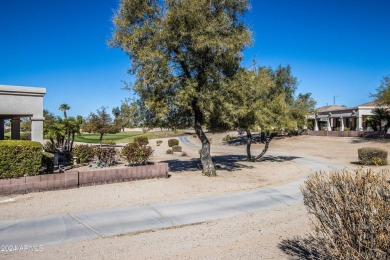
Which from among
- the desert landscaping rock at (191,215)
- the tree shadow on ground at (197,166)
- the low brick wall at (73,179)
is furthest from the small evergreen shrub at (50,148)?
the desert landscaping rock at (191,215)

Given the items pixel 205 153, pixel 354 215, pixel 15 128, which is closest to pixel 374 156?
pixel 205 153

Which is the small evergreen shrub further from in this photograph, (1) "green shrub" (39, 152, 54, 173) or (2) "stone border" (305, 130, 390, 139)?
(2) "stone border" (305, 130, 390, 139)

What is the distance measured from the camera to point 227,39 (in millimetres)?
16406

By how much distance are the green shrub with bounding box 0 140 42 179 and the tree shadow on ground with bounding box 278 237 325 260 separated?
11141 millimetres

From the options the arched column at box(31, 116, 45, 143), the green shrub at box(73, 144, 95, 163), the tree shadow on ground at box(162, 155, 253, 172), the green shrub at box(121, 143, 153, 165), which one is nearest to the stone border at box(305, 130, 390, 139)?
the tree shadow on ground at box(162, 155, 253, 172)

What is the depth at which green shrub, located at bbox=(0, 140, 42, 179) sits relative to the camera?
42.8 ft

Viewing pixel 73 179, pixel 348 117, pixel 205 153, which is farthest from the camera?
pixel 348 117

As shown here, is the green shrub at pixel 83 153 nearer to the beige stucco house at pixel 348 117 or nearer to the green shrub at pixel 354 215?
the green shrub at pixel 354 215

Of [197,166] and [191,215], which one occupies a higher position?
[197,166]

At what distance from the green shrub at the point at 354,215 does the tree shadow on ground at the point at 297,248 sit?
5.37 ft

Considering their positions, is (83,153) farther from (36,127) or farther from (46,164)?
(46,164)

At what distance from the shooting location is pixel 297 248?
707 cm

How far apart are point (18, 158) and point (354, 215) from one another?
43.3 ft

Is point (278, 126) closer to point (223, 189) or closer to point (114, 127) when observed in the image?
point (223, 189)
